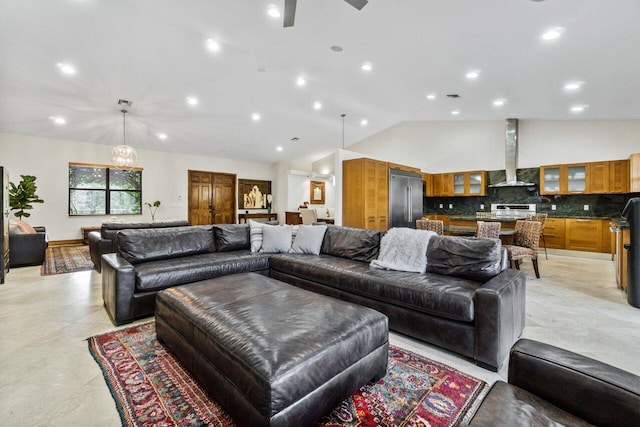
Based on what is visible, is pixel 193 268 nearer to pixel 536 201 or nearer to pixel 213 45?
pixel 213 45

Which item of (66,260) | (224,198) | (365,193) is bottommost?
(66,260)

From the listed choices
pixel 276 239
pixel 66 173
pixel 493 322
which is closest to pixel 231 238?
pixel 276 239

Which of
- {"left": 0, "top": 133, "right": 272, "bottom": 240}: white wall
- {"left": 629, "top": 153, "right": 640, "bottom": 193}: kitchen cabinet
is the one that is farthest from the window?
{"left": 629, "top": 153, "right": 640, "bottom": 193}: kitchen cabinet

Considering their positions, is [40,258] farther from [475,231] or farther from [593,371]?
[475,231]

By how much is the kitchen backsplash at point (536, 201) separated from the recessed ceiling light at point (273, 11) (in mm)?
6582

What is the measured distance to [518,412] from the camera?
0.89 m

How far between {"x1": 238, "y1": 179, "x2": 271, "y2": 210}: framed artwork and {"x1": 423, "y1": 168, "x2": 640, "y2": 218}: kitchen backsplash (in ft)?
20.4

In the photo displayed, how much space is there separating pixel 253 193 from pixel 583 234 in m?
9.33

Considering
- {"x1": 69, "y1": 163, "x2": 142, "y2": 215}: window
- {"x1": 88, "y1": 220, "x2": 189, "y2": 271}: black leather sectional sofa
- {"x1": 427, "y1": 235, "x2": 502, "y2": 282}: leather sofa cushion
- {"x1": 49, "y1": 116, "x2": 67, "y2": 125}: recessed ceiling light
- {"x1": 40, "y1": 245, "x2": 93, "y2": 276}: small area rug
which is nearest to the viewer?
{"x1": 427, "y1": 235, "x2": 502, "y2": 282}: leather sofa cushion

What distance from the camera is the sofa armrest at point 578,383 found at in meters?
0.83

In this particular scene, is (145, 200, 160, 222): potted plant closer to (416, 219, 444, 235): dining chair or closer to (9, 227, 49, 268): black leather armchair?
(9, 227, 49, 268): black leather armchair

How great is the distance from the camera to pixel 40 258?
16.3 ft

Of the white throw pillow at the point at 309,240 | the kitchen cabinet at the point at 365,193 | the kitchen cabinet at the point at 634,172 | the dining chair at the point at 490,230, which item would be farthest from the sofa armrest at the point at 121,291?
the kitchen cabinet at the point at 634,172

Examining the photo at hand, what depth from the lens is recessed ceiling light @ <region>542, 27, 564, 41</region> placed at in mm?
2827
